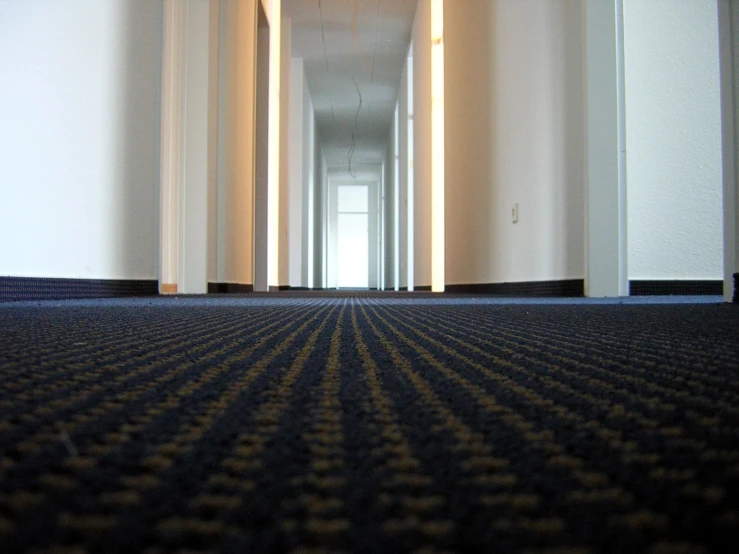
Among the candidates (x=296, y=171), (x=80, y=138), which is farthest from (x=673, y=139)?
(x=296, y=171)

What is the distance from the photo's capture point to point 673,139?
9.34ft

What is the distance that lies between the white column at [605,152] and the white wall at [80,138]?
1.84 m

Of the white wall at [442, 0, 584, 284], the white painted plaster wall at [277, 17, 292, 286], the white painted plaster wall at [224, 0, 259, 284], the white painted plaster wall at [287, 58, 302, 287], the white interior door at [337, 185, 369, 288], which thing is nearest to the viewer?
the white wall at [442, 0, 584, 284]

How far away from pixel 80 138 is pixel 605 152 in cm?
196

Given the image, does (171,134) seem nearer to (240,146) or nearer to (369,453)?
(240,146)

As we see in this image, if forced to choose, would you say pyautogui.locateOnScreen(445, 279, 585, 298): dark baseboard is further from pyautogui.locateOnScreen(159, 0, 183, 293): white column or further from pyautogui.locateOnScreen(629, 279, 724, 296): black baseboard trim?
pyautogui.locateOnScreen(159, 0, 183, 293): white column

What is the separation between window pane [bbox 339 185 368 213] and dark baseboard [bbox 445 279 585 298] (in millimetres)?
12586

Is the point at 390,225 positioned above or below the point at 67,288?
above

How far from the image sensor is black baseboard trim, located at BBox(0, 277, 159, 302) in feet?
6.62

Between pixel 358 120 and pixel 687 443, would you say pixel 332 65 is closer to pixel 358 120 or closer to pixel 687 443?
pixel 358 120

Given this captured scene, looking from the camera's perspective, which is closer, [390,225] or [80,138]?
[80,138]

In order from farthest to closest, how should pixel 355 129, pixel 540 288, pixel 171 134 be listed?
pixel 355 129
pixel 171 134
pixel 540 288

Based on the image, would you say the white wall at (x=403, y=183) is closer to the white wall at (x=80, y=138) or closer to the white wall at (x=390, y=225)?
the white wall at (x=390, y=225)

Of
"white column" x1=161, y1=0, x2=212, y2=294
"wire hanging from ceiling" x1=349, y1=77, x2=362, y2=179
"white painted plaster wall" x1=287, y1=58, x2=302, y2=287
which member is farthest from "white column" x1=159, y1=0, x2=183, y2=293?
"wire hanging from ceiling" x1=349, y1=77, x2=362, y2=179
